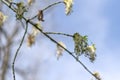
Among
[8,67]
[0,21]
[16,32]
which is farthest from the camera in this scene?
[16,32]

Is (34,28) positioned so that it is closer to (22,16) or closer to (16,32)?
(22,16)

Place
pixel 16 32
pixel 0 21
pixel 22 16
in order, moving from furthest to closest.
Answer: pixel 16 32, pixel 0 21, pixel 22 16

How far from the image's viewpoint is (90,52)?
1.79 m

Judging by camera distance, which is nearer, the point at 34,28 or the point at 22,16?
the point at 22,16

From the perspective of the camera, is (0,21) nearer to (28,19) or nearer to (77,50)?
(28,19)

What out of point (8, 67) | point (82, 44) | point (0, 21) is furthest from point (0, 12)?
point (8, 67)

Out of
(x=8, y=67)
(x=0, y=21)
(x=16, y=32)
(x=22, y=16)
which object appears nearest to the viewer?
(x=22, y=16)

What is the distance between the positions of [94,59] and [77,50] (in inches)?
2.5

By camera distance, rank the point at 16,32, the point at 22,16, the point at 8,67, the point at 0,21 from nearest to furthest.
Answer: the point at 22,16 < the point at 0,21 < the point at 8,67 < the point at 16,32

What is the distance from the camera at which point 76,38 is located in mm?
1798

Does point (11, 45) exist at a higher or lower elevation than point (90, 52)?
higher

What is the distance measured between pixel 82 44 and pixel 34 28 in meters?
0.22

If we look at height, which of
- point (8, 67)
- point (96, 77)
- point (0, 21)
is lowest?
point (96, 77)

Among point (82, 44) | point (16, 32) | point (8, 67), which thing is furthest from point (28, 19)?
point (16, 32)
